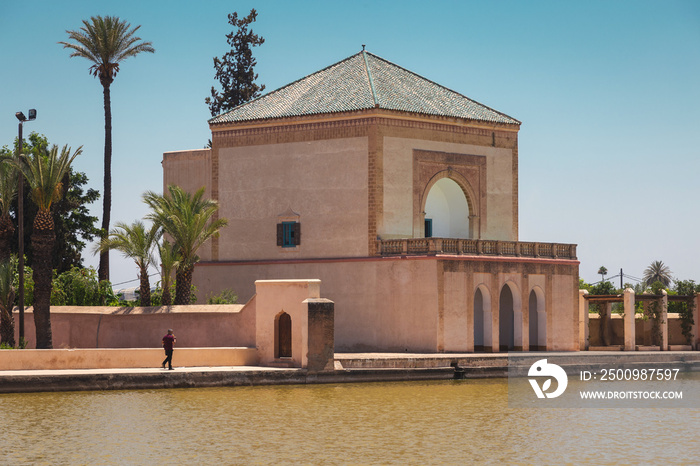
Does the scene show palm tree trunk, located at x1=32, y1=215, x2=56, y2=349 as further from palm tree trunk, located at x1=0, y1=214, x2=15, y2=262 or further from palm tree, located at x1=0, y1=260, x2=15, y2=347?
palm tree trunk, located at x1=0, y1=214, x2=15, y2=262

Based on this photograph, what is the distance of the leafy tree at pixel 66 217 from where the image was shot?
41.7 m

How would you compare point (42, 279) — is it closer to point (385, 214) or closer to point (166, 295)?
point (166, 295)


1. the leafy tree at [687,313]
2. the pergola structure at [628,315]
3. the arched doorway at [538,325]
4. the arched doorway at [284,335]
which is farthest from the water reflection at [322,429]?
the leafy tree at [687,313]

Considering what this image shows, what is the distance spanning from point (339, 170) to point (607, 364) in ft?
37.6

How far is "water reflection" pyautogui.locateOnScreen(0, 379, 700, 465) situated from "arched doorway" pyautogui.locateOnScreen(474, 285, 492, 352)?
872cm

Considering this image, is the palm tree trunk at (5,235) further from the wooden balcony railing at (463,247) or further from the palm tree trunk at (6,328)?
the wooden balcony railing at (463,247)

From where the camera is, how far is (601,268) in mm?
126438

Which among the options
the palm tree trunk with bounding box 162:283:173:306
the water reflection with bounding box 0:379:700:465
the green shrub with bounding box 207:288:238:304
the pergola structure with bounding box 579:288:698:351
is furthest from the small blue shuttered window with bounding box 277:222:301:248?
→ the pergola structure with bounding box 579:288:698:351

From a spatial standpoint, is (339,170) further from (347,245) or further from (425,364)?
(425,364)

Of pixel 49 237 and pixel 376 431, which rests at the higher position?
pixel 49 237

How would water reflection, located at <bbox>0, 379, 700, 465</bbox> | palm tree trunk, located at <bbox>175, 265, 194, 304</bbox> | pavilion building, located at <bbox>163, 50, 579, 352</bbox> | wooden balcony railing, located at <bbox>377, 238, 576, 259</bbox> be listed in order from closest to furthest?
water reflection, located at <bbox>0, 379, 700, 465</bbox> → palm tree trunk, located at <bbox>175, 265, 194, 304</bbox> → wooden balcony railing, located at <bbox>377, 238, 576, 259</bbox> → pavilion building, located at <bbox>163, 50, 579, 352</bbox>

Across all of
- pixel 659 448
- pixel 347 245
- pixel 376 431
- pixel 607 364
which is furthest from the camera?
pixel 347 245

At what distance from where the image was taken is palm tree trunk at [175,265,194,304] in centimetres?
3441

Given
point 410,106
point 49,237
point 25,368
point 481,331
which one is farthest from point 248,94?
point 25,368
